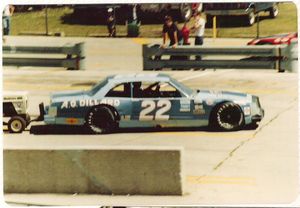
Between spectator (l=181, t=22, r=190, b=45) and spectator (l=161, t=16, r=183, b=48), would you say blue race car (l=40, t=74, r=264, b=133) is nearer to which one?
spectator (l=161, t=16, r=183, b=48)

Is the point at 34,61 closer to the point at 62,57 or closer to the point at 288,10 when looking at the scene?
the point at 62,57

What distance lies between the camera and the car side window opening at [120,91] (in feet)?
38.0

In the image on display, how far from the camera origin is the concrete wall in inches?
370

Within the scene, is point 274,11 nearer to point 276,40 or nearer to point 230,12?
point 230,12

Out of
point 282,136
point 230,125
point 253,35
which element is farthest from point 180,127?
point 253,35

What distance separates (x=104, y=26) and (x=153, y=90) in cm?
133

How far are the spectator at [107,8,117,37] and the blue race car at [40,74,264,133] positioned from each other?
80 centimetres

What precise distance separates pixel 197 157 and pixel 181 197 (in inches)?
44.6

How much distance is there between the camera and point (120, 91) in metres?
11.6

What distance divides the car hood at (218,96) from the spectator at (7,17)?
10.7 feet

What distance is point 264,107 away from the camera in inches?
493

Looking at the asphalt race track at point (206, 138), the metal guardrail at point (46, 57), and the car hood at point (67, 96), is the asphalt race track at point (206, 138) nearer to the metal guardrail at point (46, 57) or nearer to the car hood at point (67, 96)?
the metal guardrail at point (46, 57)

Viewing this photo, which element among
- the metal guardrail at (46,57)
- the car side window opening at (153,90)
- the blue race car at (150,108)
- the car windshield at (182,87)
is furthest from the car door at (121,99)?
the metal guardrail at (46,57)

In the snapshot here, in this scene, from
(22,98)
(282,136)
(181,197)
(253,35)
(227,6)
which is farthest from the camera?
(253,35)
